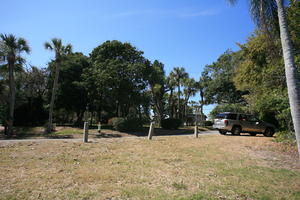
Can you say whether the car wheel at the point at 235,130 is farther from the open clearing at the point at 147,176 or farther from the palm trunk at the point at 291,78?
the palm trunk at the point at 291,78

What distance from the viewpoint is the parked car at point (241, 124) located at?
14992mm

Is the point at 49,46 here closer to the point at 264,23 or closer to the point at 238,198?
the point at 264,23

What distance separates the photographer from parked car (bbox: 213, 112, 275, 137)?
14992 mm

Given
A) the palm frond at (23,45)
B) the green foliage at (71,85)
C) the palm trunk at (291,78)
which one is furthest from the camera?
the green foliage at (71,85)

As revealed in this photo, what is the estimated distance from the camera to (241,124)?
15.2 meters

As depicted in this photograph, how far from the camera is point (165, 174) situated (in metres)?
5.04

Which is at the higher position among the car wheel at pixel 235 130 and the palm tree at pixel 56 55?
the palm tree at pixel 56 55

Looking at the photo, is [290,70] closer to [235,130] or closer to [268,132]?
[235,130]

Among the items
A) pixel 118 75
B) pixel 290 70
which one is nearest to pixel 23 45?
pixel 118 75

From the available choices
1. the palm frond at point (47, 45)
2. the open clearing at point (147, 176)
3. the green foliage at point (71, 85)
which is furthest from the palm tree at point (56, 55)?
the open clearing at point (147, 176)

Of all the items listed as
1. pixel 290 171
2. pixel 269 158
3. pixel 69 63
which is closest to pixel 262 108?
pixel 269 158

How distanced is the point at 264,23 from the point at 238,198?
6.89 m

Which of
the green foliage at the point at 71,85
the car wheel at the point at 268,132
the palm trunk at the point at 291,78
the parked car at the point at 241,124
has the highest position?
the green foliage at the point at 71,85

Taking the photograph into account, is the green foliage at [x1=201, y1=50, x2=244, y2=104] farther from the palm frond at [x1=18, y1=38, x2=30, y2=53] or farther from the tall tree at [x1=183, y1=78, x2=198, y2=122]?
the palm frond at [x1=18, y1=38, x2=30, y2=53]
